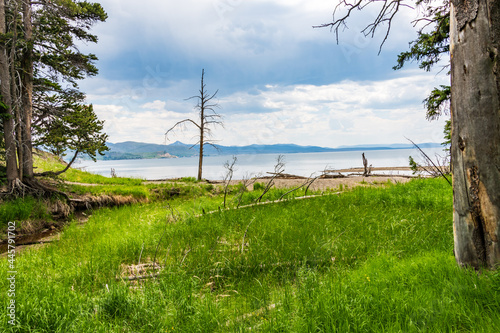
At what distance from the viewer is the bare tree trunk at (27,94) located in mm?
11562

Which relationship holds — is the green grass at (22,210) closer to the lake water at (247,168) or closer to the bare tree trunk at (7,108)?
the bare tree trunk at (7,108)

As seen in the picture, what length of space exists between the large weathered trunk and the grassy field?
0.40m

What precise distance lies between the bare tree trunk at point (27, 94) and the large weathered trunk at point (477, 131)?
1368 centimetres

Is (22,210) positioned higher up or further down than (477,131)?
further down

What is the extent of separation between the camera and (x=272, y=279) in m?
4.52

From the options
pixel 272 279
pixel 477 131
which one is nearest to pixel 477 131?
pixel 477 131

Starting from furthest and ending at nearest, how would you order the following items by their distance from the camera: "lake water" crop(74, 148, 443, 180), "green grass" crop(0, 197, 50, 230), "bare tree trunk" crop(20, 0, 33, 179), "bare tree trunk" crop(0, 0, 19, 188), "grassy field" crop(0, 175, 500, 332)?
"lake water" crop(74, 148, 443, 180)
"bare tree trunk" crop(20, 0, 33, 179)
"bare tree trunk" crop(0, 0, 19, 188)
"green grass" crop(0, 197, 50, 230)
"grassy field" crop(0, 175, 500, 332)

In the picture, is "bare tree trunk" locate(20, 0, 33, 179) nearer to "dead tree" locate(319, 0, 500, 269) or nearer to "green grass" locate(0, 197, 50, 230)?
"green grass" locate(0, 197, 50, 230)

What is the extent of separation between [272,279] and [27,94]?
12.8 m

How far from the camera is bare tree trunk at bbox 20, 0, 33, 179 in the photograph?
11.6m

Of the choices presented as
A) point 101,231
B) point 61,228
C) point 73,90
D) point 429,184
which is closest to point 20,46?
point 73,90

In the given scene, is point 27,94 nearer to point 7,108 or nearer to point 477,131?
point 7,108

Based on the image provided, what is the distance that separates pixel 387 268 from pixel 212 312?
7.91 ft

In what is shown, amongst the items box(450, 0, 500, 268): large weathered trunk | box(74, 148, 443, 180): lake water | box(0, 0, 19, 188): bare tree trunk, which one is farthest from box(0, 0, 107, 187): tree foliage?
box(450, 0, 500, 268): large weathered trunk
